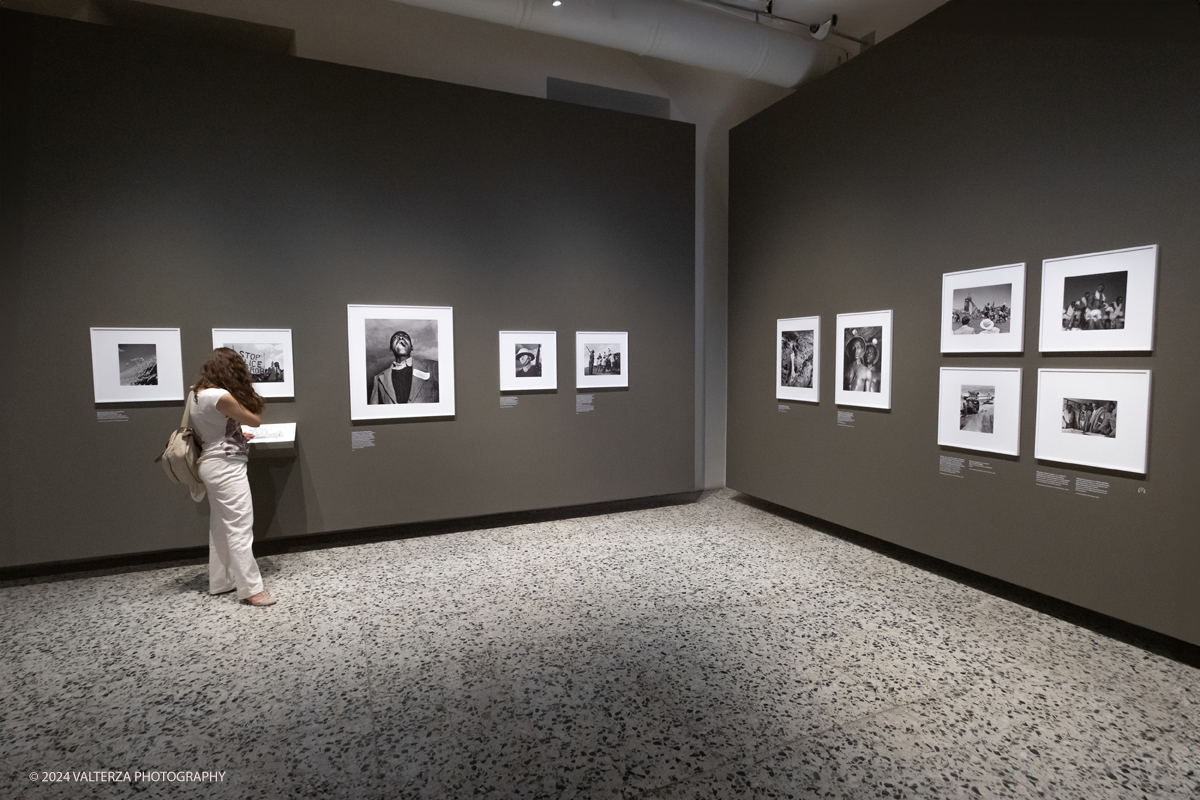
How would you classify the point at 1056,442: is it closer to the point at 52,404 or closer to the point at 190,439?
the point at 190,439

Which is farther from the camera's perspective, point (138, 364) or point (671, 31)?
point (671, 31)

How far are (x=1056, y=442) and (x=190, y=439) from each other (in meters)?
6.58

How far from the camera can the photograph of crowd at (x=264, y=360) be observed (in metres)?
5.62

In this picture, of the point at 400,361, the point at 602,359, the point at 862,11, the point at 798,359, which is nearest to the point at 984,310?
the point at 798,359

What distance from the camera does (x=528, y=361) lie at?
6754 mm

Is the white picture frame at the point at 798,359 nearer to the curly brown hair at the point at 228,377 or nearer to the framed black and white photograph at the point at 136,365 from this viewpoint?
the curly brown hair at the point at 228,377

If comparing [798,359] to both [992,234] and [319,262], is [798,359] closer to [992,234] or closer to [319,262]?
[992,234]

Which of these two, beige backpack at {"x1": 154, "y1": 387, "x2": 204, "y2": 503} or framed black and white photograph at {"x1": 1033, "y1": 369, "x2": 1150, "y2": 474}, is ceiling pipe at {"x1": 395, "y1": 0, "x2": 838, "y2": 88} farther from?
framed black and white photograph at {"x1": 1033, "y1": 369, "x2": 1150, "y2": 474}

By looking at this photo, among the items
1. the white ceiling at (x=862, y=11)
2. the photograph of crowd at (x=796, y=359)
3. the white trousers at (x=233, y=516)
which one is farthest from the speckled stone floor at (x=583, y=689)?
the white ceiling at (x=862, y=11)

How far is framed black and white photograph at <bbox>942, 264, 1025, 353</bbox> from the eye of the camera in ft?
15.0

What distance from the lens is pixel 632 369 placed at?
24.0ft

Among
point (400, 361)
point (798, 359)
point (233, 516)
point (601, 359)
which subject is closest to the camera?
point (233, 516)

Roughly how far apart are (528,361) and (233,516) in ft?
10.6

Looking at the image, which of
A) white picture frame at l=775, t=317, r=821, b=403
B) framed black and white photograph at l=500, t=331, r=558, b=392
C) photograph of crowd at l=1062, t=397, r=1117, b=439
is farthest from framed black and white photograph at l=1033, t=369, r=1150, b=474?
framed black and white photograph at l=500, t=331, r=558, b=392
